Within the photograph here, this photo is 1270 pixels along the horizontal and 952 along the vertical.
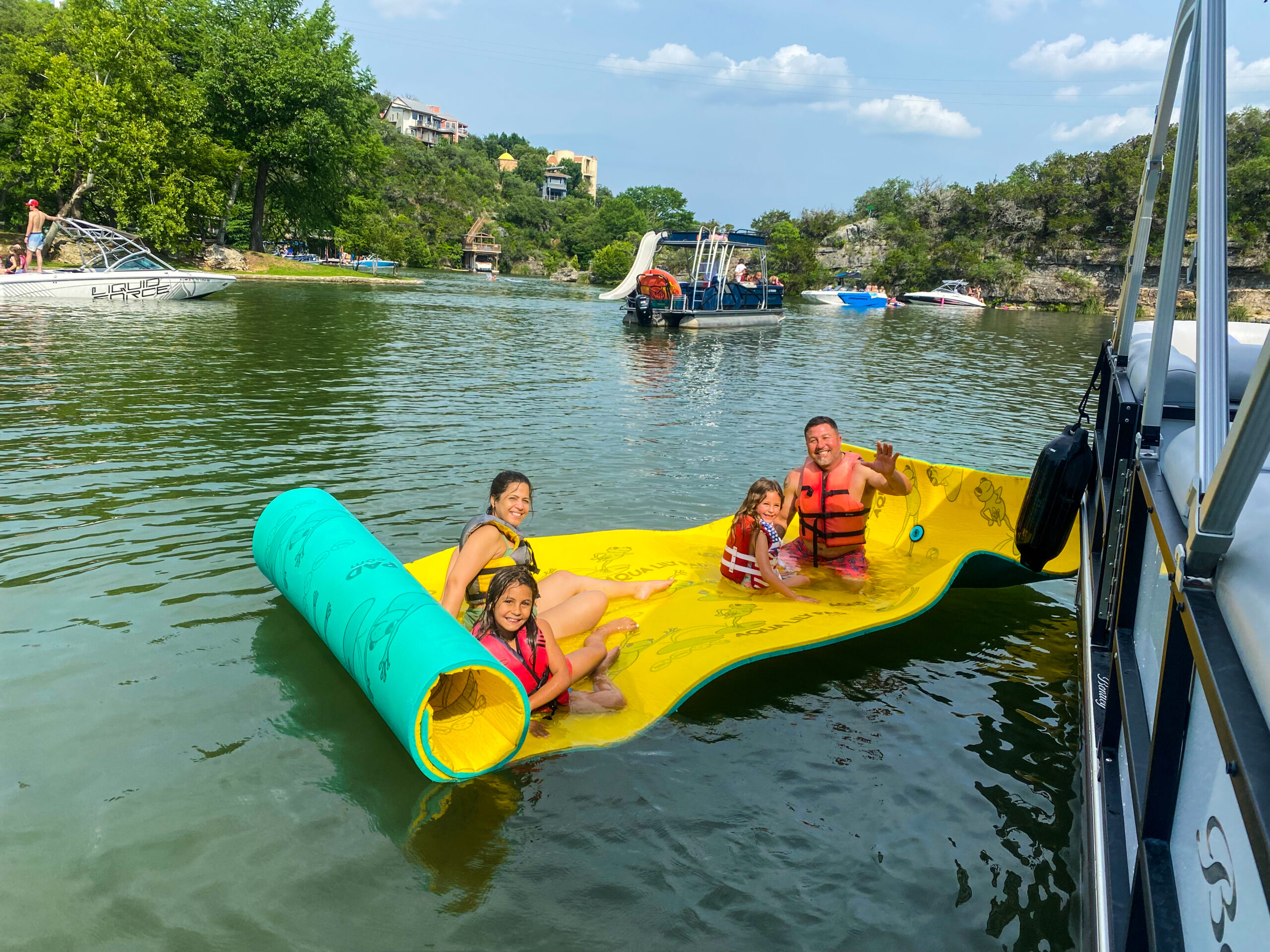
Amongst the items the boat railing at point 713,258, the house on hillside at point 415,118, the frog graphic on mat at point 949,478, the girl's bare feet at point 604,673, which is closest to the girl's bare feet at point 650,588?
the girl's bare feet at point 604,673

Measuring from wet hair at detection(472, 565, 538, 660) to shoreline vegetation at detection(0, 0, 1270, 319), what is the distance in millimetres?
3063

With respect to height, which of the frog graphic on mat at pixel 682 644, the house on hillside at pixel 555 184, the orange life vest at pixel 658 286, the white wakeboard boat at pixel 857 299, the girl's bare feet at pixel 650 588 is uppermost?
the house on hillside at pixel 555 184

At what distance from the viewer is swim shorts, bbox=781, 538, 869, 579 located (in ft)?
20.2

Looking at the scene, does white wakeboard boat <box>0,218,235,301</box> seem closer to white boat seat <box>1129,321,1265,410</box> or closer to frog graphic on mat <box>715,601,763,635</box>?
frog graphic on mat <box>715,601,763,635</box>

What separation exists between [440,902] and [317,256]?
2614 inches

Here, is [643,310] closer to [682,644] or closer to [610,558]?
[610,558]

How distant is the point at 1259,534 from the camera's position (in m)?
1.63

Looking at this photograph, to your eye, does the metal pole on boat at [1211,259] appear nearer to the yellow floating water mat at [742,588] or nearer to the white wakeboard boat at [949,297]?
the yellow floating water mat at [742,588]

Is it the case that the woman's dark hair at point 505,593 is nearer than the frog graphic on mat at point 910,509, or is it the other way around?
Result: the woman's dark hair at point 505,593

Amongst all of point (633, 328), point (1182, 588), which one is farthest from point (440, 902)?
point (633, 328)

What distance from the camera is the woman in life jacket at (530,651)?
13.4 ft

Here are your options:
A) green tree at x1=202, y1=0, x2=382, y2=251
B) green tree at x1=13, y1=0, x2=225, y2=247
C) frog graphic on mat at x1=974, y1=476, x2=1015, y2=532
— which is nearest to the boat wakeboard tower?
frog graphic on mat at x1=974, y1=476, x2=1015, y2=532

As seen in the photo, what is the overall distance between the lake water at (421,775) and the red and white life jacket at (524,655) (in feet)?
1.25

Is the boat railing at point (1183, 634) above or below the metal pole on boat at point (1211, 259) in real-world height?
below
